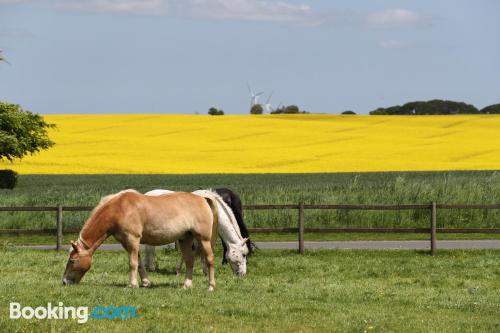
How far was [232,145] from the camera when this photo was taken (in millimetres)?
70688

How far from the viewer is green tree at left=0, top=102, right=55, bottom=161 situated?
168 ft

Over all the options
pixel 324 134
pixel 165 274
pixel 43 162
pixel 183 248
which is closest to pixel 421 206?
pixel 165 274

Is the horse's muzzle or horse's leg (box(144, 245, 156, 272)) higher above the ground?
the horse's muzzle

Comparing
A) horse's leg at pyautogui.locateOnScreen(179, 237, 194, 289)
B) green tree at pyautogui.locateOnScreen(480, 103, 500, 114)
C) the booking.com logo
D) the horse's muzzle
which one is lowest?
the horse's muzzle

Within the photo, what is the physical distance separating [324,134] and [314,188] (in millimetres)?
40403

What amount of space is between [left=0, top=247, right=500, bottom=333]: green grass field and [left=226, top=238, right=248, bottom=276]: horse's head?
259 millimetres

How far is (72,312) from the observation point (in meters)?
14.4

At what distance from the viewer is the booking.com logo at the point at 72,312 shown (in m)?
14.2

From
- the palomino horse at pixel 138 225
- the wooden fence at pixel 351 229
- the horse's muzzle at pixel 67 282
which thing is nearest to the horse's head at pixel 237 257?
the palomino horse at pixel 138 225

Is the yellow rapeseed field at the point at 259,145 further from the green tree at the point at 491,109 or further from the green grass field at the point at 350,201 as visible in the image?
the green tree at the point at 491,109

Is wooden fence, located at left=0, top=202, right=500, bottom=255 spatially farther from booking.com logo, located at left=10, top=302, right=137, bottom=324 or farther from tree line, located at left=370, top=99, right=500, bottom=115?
tree line, located at left=370, top=99, right=500, bottom=115

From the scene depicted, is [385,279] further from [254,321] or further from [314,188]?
[314,188]

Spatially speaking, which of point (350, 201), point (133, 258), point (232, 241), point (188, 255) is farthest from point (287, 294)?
point (350, 201)

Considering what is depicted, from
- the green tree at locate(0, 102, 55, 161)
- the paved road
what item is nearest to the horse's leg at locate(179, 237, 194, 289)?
the paved road
